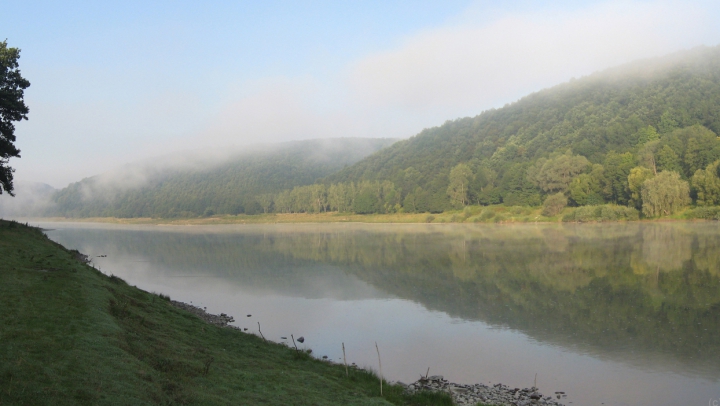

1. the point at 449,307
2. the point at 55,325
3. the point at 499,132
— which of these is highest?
the point at 499,132

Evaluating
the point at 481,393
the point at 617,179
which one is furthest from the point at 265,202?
the point at 481,393

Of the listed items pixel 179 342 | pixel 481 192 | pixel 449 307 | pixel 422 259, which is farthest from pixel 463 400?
pixel 481 192

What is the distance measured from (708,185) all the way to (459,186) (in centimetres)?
4695

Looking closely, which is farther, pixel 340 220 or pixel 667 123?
pixel 340 220

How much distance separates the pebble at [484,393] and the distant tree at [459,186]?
9109cm

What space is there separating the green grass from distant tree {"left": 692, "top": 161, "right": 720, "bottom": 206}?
7291cm

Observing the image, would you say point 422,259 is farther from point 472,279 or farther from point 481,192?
point 481,192

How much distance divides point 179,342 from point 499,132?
14080 cm

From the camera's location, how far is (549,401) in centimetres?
1070

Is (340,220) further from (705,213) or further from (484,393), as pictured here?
(484,393)

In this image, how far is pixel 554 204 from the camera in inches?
3179

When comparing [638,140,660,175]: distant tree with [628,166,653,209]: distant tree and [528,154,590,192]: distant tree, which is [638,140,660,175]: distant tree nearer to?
[628,166,653,209]: distant tree

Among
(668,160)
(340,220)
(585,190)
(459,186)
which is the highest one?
(668,160)

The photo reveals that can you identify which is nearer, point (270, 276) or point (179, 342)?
point (179, 342)
